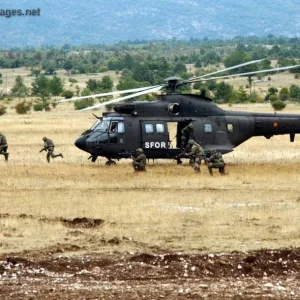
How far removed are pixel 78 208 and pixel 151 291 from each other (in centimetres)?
781

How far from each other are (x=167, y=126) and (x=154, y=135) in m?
0.49

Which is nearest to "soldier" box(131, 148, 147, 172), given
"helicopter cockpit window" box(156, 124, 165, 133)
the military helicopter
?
the military helicopter

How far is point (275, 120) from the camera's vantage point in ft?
100

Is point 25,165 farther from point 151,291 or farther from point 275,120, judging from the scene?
point 151,291

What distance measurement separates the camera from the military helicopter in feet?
95.7

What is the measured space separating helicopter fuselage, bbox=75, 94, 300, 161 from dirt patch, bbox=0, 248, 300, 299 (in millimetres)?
12820

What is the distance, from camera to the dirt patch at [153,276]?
45.3 ft

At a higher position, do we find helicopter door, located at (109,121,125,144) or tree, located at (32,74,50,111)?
tree, located at (32,74,50,111)

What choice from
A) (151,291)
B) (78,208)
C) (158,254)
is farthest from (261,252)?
(78,208)

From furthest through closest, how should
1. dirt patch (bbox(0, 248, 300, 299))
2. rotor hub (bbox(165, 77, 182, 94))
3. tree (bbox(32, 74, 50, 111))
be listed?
tree (bbox(32, 74, 50, 111)), rotor hub (bbox(165, 77, 182, 94)), dirt patch (bbox(0, 248, 300, 299))

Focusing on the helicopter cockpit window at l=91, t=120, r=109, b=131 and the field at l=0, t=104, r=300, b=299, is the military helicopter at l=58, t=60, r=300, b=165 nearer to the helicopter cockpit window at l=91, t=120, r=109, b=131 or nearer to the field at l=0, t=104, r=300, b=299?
the helicopter cockpit window at l=91, t=120, r=109, b=131

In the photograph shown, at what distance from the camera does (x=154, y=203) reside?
72.8 ft

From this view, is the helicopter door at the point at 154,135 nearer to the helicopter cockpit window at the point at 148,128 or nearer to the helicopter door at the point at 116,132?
the helicopter cockpit window at the point at 148,128

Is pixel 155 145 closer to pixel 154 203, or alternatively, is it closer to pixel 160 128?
pixel 160 128
